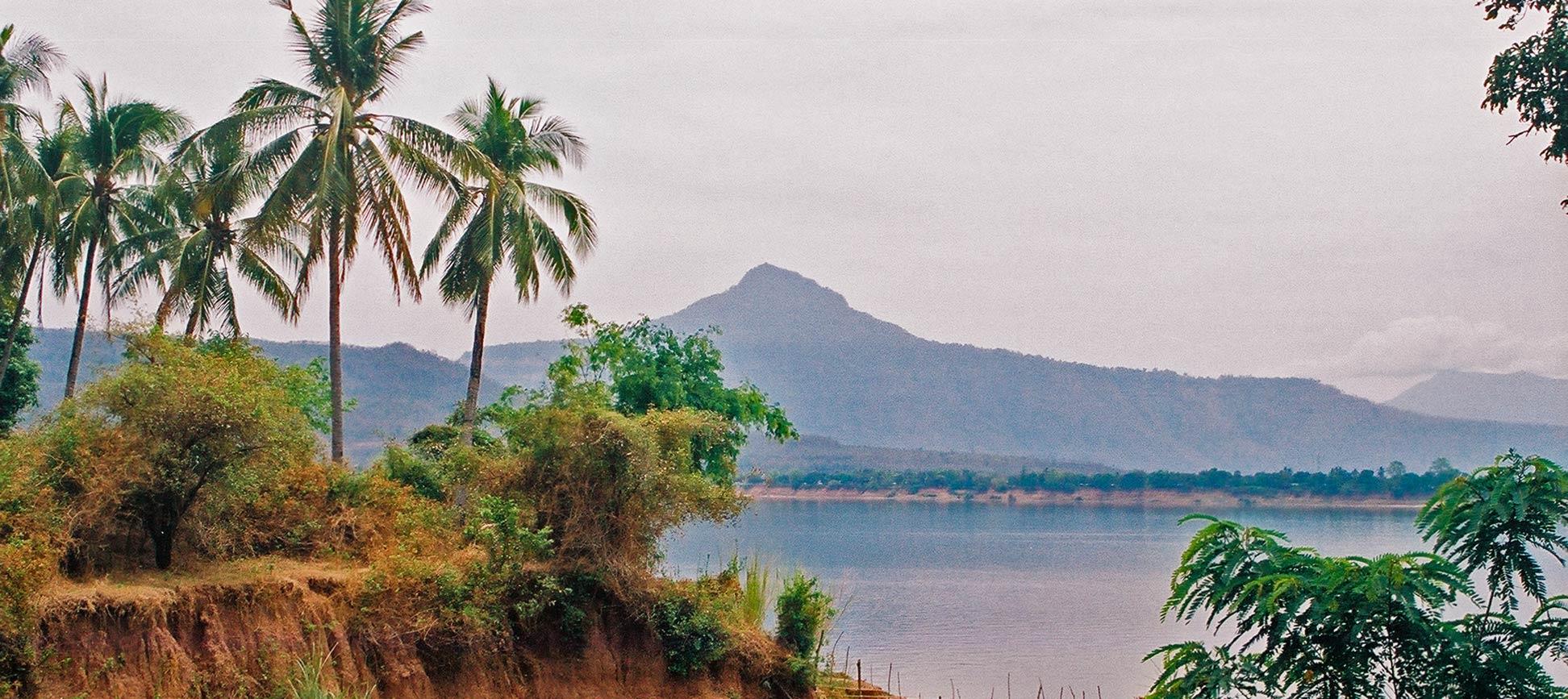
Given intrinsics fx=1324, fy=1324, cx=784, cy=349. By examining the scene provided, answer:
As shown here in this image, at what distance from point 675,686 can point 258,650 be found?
22.0ft

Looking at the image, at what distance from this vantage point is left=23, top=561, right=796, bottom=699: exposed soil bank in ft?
48.3

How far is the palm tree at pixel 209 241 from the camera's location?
79.0 feet

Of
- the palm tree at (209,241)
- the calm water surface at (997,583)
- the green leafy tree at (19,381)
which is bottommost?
the calm water surface at (997,583)

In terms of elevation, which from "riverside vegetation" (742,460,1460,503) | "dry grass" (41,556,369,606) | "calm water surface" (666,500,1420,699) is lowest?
"calm water surface" (666,500,1420,699)

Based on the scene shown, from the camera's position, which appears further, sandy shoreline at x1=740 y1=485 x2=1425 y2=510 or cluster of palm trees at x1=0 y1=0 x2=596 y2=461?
sandy shoreline at x1=740 y1=485 x2=1425 y2=510

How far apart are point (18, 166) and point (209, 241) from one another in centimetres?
374

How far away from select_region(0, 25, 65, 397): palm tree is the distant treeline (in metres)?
107

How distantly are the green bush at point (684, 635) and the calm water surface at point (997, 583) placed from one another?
1145mm

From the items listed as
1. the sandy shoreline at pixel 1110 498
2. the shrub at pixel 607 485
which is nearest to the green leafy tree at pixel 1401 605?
the shrub at pixel 607 485

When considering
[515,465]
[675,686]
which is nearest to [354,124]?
[515,465]

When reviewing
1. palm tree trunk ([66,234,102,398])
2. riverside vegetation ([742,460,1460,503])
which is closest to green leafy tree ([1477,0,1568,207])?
palm tree trunk ([66,234,102,398])

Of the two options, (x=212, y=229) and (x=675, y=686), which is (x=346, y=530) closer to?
(x=675, y=686)

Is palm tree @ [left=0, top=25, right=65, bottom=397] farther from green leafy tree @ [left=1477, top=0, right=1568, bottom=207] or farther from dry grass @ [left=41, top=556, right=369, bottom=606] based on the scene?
green leafy tree @ [left=1477, top=0, right=1568, bottom=207]

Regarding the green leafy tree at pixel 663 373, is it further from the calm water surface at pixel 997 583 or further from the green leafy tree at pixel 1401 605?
the green leafy tree at pixel 1401 605
